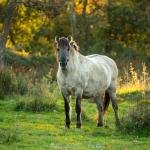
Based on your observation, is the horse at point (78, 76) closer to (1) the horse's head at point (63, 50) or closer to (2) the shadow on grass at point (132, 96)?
(1) the horse's head at point (63, 50)

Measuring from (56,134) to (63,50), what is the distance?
2052 mm

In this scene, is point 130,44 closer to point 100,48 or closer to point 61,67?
point 100,48

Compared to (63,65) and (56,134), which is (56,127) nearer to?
(56,134)

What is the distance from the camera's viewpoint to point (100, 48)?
42.0 metres

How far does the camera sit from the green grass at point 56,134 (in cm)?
1116

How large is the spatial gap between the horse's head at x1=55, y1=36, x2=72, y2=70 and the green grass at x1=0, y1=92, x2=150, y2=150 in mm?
1521

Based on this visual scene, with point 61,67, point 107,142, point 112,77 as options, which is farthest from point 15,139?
point 112,77

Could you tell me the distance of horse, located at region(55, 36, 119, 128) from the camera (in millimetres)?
13602

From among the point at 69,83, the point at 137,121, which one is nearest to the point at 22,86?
the point at 69,83

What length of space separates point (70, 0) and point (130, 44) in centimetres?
714

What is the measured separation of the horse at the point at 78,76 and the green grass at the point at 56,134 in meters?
0.62

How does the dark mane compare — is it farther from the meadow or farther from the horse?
the meadow

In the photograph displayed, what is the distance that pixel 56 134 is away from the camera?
12.6 meters

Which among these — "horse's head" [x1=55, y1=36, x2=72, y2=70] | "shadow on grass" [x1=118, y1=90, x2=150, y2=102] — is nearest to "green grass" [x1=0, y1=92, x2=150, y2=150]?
"horse's head" [x1=55, y1=36, x2=72, y2=70]
